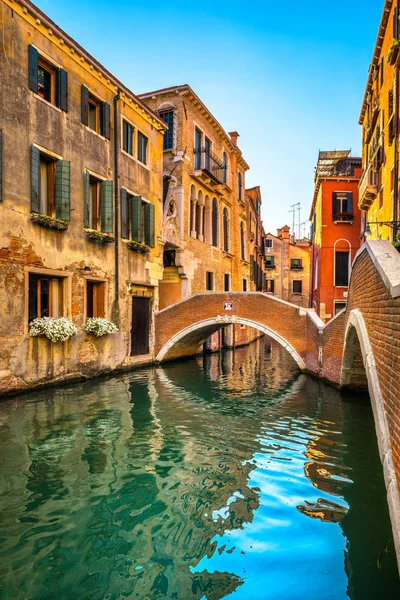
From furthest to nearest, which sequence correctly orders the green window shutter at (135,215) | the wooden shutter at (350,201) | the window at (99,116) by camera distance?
the wooden shutter at (350,201) < the green window shutter at (135,215) < the window at (99,116)

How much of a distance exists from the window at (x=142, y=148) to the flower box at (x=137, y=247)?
9.02 feet

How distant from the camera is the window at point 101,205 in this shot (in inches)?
451

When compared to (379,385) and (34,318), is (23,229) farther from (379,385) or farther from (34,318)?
(379,385)

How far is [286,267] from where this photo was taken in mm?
37625

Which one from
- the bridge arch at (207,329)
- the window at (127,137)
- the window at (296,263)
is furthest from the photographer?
the window at (296,263)

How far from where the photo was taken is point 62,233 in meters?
9.98

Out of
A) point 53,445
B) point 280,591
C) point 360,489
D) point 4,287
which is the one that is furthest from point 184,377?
point 280,591

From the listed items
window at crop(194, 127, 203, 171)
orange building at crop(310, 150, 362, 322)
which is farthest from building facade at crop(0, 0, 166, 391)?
orange building at crop(310, 150, 362, 322)

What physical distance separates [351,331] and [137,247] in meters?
6.90

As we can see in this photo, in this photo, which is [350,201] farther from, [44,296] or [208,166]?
[44,296]

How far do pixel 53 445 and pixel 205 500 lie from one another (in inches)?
105

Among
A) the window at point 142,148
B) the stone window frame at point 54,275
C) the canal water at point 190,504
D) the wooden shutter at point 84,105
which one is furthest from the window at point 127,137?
the canal water at point 190,504

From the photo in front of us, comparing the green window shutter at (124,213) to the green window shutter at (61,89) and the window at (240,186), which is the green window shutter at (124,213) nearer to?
the green window shutter at (61,89)

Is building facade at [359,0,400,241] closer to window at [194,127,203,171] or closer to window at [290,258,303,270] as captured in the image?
window at [194,127,203,171]
